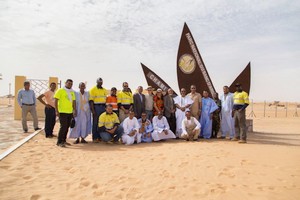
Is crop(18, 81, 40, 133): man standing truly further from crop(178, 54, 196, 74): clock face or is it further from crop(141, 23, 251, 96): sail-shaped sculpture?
crop(178, 54, 196, 74): clock face

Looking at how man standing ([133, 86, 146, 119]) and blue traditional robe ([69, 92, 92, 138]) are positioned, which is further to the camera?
man standing ([133, 86, 146, 119])

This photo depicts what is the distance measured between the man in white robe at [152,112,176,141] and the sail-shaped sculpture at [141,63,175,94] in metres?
2.08

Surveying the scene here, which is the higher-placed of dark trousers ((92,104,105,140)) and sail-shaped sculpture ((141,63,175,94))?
sail-shaped sculpture ((141,63,175,94))

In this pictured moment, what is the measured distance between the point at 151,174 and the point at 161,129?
3.30m

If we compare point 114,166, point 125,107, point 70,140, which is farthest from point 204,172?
point 70,140

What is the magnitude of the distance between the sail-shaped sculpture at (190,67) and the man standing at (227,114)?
1912mm

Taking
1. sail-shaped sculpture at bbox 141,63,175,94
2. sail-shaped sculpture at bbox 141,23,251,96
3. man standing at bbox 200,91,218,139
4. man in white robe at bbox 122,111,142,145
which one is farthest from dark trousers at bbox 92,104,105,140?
sail-shaped sculpture at bbox 141,23,251,96

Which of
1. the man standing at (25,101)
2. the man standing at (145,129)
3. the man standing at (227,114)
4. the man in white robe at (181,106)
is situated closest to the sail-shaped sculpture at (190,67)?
the man standing at (227,114)

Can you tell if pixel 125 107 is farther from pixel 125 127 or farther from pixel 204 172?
pixel 204 172

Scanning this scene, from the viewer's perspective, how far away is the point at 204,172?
3949mm

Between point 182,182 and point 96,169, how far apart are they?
4.68 feet

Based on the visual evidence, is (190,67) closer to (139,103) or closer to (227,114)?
(227,114)

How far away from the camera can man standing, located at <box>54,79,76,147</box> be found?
605 cm

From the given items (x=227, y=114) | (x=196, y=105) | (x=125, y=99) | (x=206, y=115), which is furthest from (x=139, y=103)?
→ (x=227, y=114)
